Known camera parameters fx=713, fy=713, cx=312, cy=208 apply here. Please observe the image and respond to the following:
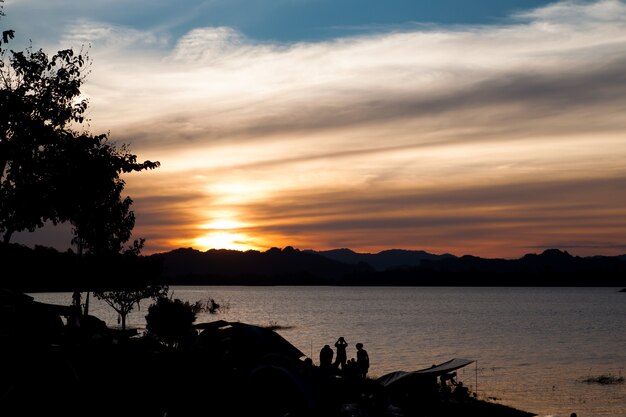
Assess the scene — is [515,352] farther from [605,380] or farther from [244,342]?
[244,342]

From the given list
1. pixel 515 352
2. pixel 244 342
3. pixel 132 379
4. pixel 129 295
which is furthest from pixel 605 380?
pixel 132 379

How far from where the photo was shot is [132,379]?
21.0 metres

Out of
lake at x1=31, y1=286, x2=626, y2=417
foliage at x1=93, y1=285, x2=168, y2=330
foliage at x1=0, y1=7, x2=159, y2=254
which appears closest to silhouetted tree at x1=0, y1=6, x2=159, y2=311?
foliage at x1=0, y1=7, x2=159, y2=254

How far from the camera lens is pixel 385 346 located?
9975 cm

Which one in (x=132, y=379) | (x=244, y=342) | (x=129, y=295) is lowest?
(x=132, y=379)

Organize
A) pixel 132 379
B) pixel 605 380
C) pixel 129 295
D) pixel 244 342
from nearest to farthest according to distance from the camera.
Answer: pixel 132 379, pixel 244 342, pixel 605 380, pixel 129 295

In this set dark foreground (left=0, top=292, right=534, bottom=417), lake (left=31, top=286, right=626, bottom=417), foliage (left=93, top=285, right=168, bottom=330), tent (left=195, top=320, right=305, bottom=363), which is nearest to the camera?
dark foreground (left=0, top=292, right=534, bottom=417)

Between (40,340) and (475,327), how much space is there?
5276 inches

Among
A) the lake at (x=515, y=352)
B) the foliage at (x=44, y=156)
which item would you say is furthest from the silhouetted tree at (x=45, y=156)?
the lake at (x=515, y=352)

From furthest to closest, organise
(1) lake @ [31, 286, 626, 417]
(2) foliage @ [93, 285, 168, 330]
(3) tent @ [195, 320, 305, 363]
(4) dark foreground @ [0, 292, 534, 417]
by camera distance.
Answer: (2) foliage @ [93, 285, 168, 330] → (1) lake @ [31, 286, 626, 417] → (3) tent @ [195, 320, 305, 363] → (4) dark foreground @ [0, 292, 534, 417]

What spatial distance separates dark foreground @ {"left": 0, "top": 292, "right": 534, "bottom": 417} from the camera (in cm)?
1789

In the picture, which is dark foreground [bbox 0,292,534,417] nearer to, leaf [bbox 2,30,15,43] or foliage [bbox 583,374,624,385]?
leaf [bbox 2,30,15,43]

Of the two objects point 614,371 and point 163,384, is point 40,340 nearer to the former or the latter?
point 163,384

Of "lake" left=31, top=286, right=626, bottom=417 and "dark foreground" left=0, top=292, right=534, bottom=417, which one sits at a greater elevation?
"dark foreground" left=0, top=292, right=534, bottom=417
